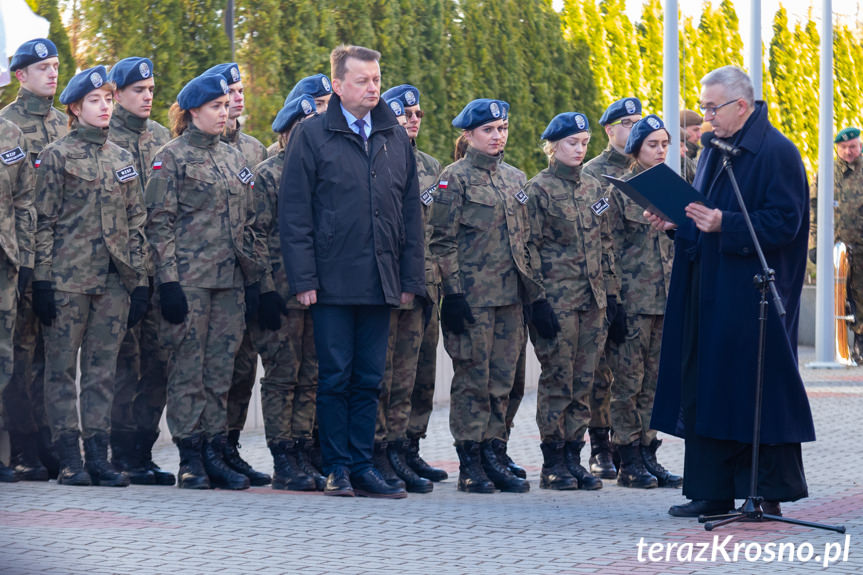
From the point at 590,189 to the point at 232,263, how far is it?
2402 millimetres

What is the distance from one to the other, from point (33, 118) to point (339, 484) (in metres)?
2.83

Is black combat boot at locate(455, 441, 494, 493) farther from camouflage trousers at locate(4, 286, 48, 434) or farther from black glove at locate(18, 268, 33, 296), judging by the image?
black glove at locate(18, 268, 33, 296)

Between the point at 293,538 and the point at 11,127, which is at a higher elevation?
the point at 11,127

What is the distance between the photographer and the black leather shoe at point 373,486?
27.7 ft

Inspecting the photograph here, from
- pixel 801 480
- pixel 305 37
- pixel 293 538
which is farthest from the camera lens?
pixel 305 37

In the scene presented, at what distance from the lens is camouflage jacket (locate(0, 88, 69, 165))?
354 inches

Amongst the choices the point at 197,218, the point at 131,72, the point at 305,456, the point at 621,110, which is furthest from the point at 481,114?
the point at 305,456

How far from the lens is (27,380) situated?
8844mm

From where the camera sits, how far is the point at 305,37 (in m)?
16.6

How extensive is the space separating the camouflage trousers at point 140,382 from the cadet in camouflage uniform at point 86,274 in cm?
43

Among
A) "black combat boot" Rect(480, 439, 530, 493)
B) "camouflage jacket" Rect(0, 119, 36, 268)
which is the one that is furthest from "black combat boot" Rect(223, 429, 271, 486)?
"camouflage jacket" Rect(0, 119, 36, 268)

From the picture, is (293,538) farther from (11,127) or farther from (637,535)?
(11,127)

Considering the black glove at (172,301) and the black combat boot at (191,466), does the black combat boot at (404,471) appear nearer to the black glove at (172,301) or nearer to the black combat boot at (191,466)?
the black combat boot at (191,466)

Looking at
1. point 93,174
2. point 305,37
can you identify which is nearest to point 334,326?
point 93,174
